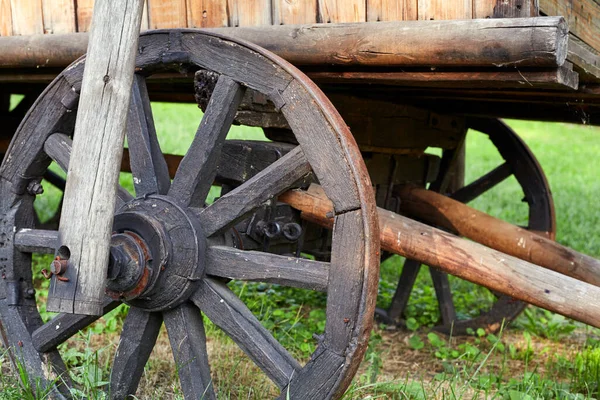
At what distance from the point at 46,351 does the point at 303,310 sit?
2.22 metres

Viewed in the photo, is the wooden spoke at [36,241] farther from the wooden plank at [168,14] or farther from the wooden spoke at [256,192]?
the wooden plank at [168,14]

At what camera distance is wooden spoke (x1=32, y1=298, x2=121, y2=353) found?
285cm

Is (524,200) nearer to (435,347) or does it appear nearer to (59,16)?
(435,347)

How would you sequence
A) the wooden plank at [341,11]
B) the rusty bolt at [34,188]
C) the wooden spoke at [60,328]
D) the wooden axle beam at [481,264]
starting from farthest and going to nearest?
the rusty bolt at [34,188] < the wooden spoke at [60,328] < the wooden plank at [341,11] < the wooden axle beam at [481,264]

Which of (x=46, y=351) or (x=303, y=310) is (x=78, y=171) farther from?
(x=303, y=310)

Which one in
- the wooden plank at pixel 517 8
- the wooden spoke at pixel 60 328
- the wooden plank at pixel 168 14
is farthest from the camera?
the wooden plank at pixel 168 14

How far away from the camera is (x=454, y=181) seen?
5219 millimetres

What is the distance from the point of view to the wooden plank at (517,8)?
2.37 m

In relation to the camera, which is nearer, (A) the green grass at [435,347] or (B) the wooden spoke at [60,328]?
(B) the wooden spoke at [60,328]

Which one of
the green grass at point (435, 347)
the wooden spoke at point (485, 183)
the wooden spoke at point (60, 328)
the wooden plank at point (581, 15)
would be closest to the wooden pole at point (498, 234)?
the green grass at point (435, 347)

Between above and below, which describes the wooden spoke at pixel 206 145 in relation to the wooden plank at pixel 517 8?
below

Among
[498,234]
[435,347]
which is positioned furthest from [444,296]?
[498,234]

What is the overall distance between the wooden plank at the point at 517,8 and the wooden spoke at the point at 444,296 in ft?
8.29

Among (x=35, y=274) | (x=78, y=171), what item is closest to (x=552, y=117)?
(x=78, y=171)
